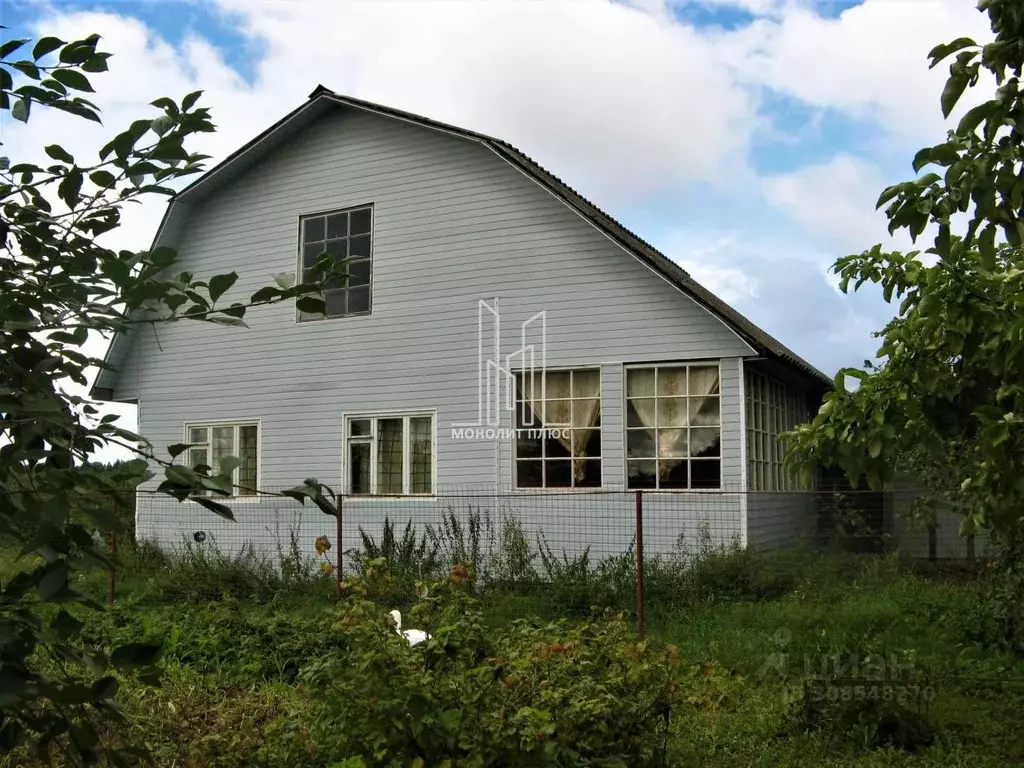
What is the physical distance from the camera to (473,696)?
168 inches

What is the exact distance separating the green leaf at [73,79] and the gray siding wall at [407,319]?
A: 1055 cm

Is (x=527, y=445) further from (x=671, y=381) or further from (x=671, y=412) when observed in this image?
(x=671, y=381)

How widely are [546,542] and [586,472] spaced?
1215mm

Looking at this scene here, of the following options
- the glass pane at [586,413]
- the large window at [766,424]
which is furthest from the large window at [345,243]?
the large window at [766,424]

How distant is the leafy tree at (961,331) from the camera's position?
250 centimetres

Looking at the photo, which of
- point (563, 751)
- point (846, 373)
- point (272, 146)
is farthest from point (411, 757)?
point (272, 146)

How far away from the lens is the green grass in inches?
219

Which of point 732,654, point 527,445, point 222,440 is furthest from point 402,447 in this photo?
point 732,654

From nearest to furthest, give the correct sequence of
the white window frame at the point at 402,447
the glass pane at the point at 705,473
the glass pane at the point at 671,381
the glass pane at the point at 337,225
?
the glass pane at the point at 705,473, the glass pane at the point at 671,381, the white window frame at the point at 402,447, the glass pane at the point at 337,225

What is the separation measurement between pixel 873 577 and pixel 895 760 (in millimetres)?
3018

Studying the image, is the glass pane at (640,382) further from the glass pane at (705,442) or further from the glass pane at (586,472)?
the glass pane at (586,472)

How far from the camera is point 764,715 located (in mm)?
6246

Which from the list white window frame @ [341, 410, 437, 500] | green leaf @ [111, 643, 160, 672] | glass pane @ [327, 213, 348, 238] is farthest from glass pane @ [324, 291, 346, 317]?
green leaf @ [111, 643, 160, 672]

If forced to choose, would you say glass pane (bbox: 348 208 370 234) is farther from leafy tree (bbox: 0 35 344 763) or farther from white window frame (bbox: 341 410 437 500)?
leafy tree (bbox: 0 35 344 763)
